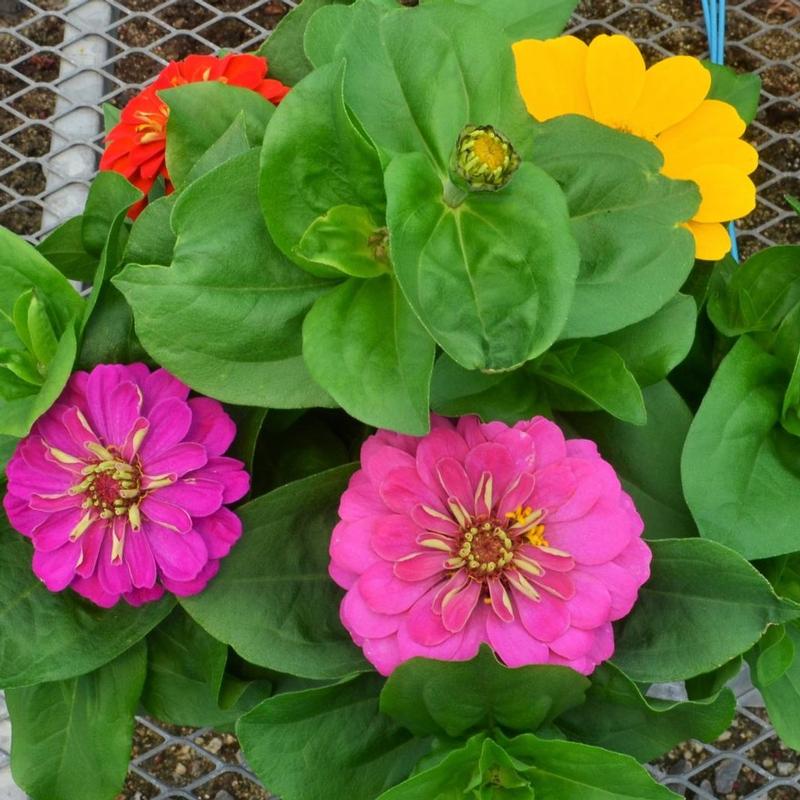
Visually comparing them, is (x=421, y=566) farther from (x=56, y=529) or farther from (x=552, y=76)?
(x=552, y=76)

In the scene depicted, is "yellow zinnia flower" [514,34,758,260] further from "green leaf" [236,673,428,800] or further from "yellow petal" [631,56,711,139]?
"green leaf" [236,673,428,800]

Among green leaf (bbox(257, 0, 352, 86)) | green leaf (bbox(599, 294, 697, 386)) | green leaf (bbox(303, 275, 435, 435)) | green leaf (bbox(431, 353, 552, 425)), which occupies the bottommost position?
green leaf (bbox(431, 353, 552, 425))

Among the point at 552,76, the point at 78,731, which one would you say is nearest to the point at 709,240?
the point at 552,76

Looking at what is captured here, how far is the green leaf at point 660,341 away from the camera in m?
0.53

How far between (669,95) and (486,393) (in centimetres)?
21

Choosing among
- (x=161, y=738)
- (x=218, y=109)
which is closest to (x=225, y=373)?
(x=218, y=109)

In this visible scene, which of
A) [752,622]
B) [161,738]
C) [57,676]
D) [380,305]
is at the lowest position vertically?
[161,738]

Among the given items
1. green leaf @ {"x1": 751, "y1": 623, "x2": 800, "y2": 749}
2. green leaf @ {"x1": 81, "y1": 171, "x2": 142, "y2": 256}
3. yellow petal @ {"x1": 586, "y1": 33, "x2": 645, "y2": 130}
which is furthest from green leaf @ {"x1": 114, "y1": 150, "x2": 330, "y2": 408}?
green leaf @ {"x1": 751, "y1": 623, "x2": 800, "y2": 749}

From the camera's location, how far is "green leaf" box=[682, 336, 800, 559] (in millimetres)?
530

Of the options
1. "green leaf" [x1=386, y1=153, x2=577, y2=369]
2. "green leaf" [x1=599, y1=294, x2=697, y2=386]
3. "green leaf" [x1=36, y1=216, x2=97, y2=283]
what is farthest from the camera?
"green leaf" [x1=36, y1=216, x2=97, y2=283]

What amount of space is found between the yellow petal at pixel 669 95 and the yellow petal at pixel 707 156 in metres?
0.02

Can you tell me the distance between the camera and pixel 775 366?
568 millimetres

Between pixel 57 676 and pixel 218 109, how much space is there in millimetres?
317

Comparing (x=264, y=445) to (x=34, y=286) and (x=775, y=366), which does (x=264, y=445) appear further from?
(x=775, y=366)
